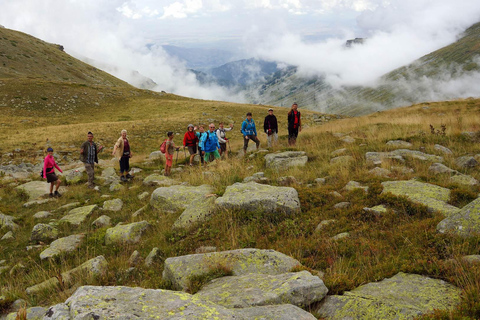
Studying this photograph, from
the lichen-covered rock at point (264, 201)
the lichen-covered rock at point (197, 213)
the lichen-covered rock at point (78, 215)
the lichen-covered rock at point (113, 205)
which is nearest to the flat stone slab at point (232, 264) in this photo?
the lichen-covered rock at point (264, 201)

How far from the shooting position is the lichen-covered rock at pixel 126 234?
762 cm

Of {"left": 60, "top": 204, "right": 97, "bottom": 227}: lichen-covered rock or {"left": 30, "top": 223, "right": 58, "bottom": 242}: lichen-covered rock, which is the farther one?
{"left": 60, "top": 204, "right": 97, "bottom": 227}: lichen-covered rock

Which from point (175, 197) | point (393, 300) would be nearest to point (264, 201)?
point (175, 197)

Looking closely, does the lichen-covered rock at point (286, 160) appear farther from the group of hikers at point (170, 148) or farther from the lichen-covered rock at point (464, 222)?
the lichen-covered rock at point (464, 222)

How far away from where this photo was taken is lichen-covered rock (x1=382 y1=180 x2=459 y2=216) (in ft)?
21.1

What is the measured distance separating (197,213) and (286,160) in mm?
6220

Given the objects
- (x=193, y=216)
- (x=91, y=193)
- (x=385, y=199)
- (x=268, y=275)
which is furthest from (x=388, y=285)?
(x=91, y=193)

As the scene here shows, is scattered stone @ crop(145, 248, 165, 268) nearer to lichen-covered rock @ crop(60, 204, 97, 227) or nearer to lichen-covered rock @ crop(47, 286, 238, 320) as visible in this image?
lichen-covered rock @ crop(47, 286, 238, 320)

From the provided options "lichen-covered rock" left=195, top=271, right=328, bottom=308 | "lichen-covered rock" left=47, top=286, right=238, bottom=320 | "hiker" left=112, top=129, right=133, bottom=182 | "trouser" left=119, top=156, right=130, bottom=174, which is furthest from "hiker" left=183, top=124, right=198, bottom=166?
"lichen-covered rock" left=47, top=286, right=238, bottom=320

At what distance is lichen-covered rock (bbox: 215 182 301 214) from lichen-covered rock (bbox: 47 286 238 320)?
13.1ft

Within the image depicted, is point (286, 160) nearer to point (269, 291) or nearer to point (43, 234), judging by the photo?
point (269, 291)

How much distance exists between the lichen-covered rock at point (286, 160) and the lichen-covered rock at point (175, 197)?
12.8 ft

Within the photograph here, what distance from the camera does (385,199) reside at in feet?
23.1

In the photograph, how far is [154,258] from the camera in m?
6.20
